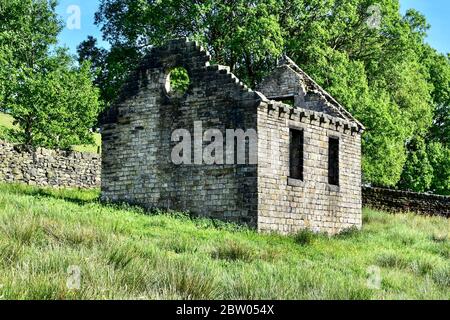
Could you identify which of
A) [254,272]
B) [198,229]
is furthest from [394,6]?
[254,272]

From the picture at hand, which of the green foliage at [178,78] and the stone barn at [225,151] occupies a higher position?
the green foliage at [178,78]

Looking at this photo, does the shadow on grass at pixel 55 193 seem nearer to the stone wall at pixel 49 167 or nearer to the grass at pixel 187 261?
the stone wall at pixel 49 167

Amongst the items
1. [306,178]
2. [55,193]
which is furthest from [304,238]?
[55,193]

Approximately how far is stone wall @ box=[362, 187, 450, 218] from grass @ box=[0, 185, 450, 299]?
9651 mm

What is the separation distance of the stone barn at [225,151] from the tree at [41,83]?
10267 millimetres

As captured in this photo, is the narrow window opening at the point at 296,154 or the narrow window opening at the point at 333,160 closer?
the narrow window opening at the point at 296,154

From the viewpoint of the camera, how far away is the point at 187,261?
10.4 metres

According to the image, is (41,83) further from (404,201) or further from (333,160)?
(404,201)

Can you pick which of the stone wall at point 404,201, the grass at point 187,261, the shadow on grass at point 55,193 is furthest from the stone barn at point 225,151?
the stone wall at point 404,201

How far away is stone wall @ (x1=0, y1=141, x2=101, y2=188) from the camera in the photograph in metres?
24.4

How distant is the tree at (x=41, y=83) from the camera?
1205 inches

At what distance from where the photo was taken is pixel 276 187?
18.5 meters

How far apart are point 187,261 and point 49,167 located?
54.4ft

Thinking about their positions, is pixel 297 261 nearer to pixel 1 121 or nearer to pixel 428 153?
pixel 428 153
